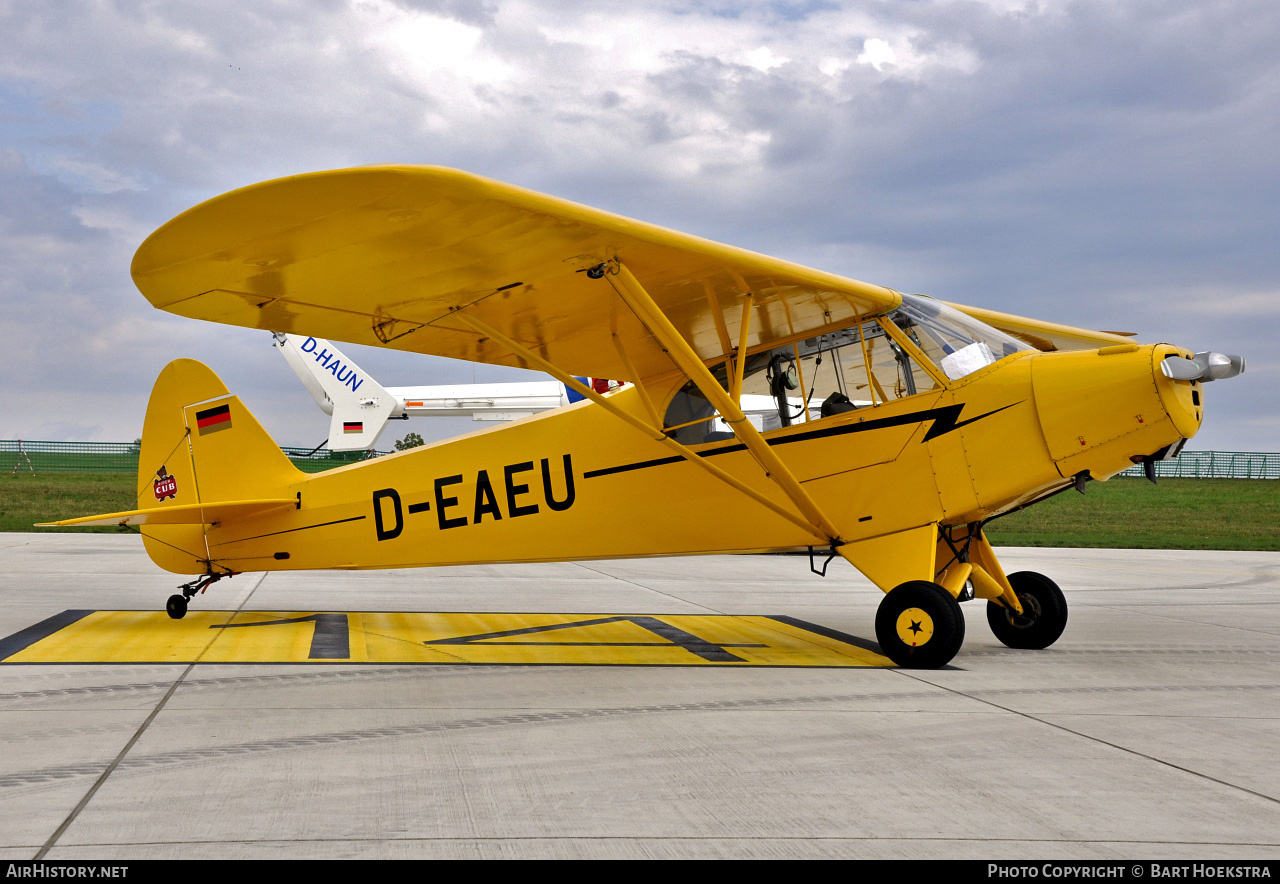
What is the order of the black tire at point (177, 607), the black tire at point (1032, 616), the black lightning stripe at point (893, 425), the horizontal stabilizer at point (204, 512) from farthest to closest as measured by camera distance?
1. the black tire at point (177, 607)
2. the horizontal stabilizer at point (204, 512)
3. the black tire at point (1032, 616)
4. the black lightning stripe at point (893, 425)

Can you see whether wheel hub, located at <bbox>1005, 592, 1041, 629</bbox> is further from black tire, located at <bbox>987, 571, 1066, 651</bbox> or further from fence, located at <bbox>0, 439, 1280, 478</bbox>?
fence, located at <bbox>0, 439, 1280, 478</bbox>

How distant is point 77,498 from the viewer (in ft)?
96.4

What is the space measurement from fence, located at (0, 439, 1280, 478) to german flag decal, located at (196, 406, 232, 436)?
37243 mm

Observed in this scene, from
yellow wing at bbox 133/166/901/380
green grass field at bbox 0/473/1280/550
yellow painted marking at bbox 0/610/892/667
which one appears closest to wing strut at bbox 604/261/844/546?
yellow wing at bbox 133/166/901/380

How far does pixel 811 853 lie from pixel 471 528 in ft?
16.8

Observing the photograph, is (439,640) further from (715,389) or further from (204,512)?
A: (715,389)

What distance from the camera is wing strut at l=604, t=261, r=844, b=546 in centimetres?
574

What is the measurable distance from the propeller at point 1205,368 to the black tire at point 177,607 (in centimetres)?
767

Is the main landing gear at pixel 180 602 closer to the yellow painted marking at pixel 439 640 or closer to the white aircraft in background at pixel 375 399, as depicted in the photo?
the yellow painted marking at pixel 439 640

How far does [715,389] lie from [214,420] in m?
4.98

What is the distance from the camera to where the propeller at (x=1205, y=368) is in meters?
5.68

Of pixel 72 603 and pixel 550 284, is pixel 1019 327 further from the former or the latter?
pixel 72 603

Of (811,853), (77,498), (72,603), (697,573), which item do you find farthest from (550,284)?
(77,498)

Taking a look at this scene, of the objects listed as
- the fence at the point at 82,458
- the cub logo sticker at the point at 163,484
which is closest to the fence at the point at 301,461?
the fence at the point at 82,458
